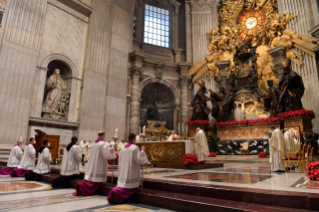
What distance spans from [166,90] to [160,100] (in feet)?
2.74

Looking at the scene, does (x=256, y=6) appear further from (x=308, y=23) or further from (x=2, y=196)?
(x=2, y=196)

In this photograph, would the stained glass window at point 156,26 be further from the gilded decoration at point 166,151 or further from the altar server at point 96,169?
the altar server at point 96,169

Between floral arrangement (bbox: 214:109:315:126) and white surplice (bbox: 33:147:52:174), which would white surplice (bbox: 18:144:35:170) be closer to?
white surplice (bbox: 33:147:52:174)

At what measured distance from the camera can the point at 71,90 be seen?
10.6 m

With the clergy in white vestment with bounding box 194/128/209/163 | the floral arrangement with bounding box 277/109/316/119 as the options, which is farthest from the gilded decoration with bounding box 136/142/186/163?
the floral arrangement with bounding box 277/109/316/119

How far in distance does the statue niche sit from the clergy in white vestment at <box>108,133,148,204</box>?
737cm

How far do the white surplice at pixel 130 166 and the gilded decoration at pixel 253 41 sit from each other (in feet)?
32.8

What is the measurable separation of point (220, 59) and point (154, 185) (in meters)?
12.6

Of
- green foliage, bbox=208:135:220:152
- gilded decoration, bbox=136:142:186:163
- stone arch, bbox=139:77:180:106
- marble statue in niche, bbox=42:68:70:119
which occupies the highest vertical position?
stone arch, bbox=139:77:180:106

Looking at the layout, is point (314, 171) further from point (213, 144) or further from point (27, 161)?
point (213, 144)

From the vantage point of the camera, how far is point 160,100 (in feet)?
51.8

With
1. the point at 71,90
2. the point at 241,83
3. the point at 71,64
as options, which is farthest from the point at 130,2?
the point at 241,83

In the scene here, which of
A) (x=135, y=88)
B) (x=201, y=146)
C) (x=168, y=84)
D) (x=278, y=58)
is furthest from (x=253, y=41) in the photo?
(x=201, y=146)

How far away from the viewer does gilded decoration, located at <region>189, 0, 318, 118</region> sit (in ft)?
38.7
